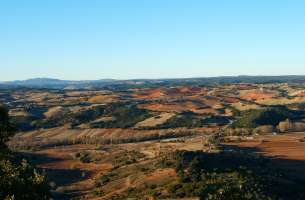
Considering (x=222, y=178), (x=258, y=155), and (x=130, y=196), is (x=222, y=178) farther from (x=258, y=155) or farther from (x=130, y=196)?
(x=258, y=155)

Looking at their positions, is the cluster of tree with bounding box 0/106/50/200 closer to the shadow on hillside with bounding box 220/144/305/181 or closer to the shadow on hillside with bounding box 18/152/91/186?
the shadow on hillside with bounding box 220/144/305/181

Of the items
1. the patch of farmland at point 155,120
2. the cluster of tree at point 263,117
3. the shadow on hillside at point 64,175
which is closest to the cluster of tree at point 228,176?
the shadow on hillside at point 64,175

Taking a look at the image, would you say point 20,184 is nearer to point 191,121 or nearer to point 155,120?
point 191,121

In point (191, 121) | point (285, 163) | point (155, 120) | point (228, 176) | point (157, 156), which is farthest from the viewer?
point (155, 120)

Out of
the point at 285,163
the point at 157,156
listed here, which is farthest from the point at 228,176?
the point at 157,156

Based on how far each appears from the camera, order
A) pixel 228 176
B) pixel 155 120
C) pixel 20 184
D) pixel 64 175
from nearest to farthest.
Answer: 1. pixel 20 184
2. pixel 228 176
3. pixel 64 175
4. pixel 155 120

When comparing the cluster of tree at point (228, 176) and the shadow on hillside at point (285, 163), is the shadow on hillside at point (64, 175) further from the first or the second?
the shadow on hillside at point (285, 163)

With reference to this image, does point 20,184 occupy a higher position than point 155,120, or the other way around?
point 20,184

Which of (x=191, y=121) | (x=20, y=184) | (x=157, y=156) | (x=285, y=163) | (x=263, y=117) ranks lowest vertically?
(x=191, y=121)
